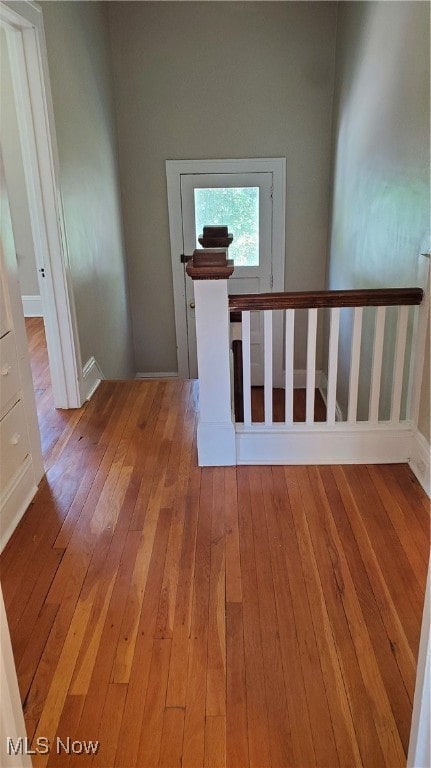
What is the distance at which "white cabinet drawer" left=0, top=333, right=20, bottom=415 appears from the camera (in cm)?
235

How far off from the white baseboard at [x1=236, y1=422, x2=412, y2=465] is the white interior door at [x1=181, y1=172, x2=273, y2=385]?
9.10ft

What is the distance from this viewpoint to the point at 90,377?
3.80m

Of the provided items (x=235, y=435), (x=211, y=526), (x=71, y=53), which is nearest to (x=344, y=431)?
(x=235, y=435)

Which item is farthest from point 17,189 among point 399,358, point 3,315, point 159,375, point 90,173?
point 399,358

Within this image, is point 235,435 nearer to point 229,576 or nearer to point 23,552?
point 229,576

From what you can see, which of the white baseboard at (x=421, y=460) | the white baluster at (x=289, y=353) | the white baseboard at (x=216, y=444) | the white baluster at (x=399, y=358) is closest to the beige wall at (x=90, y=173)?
the white baseboard at (x=216, y=444)

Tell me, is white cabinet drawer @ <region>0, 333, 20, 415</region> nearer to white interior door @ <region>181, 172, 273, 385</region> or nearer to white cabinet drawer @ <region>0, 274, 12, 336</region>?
white cabinet drawer @ <region>0, 274, 12, 336</region>

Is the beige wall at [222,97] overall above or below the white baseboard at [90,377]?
above

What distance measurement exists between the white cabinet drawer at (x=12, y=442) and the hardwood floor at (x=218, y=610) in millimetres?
230

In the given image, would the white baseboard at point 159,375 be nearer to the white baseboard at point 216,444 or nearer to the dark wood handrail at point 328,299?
the white baseboard at point 216,444

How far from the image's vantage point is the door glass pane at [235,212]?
5.07 metres

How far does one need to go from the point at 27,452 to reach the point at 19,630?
0.91 metres

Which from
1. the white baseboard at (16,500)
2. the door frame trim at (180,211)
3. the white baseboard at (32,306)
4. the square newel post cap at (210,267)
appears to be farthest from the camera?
the white baseboard at (32,306)

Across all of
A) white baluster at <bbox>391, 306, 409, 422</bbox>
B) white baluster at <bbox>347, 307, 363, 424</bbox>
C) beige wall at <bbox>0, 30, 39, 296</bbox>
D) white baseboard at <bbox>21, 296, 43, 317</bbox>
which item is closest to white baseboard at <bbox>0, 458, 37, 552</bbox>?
white baluster at <bbox>347, 307, 363, 424</bbox>
